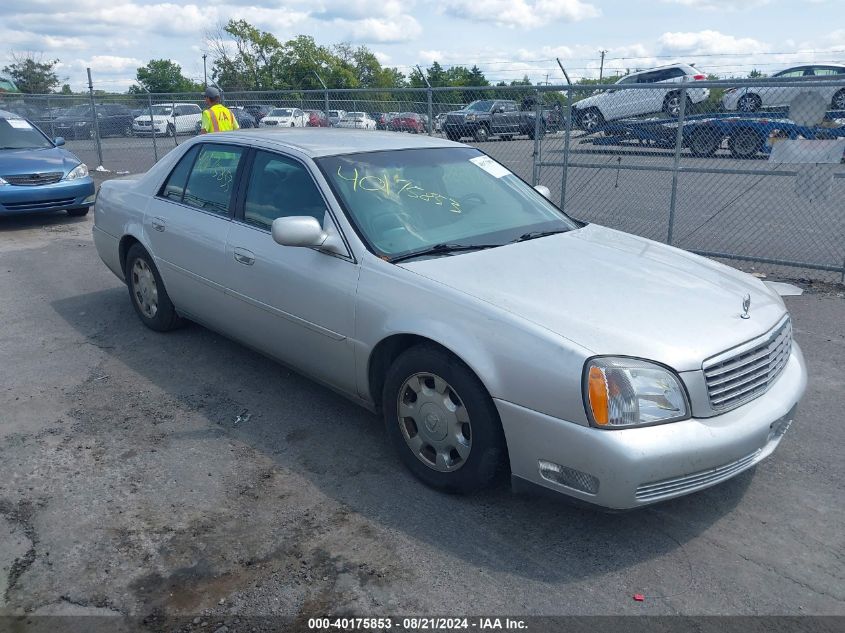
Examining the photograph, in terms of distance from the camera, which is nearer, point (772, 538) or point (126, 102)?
point (772, 538)

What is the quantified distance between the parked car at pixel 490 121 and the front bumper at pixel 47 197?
5.48 metres

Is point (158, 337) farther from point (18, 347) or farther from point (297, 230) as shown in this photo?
point (297, 230)

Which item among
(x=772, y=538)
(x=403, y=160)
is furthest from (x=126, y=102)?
(x=772, y=538)

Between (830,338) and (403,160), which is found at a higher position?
(403,160)

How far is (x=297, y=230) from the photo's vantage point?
3.82 metres

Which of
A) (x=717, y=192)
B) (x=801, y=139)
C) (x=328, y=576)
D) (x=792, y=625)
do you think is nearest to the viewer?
(x=792, y=625)

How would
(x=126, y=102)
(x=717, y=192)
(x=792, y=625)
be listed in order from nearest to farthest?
1. (x=792, y=625)
2. (x=717, y=192)
3. (x=126, y=102)

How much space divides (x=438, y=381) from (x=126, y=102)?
15180 millimetres

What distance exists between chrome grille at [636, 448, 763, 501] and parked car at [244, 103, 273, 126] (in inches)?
455

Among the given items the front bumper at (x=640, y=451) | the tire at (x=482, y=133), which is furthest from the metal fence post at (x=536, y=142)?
the front bumper at (x=640, y=451)

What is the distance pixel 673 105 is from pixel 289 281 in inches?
234

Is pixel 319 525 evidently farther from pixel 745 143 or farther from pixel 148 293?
pixel 745 143

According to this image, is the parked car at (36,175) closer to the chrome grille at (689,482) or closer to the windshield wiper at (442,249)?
the windshield wiper at (442,249)

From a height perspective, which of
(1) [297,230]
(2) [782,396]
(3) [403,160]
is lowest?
(2) [782,396]
